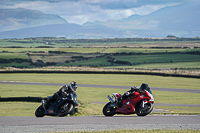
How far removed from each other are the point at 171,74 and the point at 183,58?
191 feet

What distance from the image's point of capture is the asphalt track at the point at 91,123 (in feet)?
66.2

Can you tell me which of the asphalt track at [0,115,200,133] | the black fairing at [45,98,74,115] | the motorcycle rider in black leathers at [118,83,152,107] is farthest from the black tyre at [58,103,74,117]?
the motorcycle rider in black leathers at [118,83,152,107]

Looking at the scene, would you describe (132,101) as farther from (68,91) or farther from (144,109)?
(68,91)

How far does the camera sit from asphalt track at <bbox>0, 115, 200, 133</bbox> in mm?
20188

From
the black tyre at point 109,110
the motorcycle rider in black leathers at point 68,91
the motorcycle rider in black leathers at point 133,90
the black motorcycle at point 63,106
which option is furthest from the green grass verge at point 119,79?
the black motorcycle at point 63,106

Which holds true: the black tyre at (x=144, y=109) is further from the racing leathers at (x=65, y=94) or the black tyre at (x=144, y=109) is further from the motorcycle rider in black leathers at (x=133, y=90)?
the racing leathers at (x=65, y=94)

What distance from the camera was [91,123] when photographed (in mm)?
21625

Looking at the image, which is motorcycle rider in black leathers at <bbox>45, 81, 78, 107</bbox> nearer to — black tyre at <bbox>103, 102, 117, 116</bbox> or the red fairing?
black tyre at <bbox>103, 102, 117, 116</bbox>

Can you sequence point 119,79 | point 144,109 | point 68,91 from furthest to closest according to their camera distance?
1. point 119,79
2. point 68,91
3. point 144,109

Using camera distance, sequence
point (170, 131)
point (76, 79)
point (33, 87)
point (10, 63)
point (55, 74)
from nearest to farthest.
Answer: point (170, 131) → point (33, 87) → point (76, 79) → point (55, 74) → point (10, 63)

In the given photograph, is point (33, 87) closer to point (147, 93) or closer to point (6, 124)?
point (6, 124)

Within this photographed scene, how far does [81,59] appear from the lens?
457ft

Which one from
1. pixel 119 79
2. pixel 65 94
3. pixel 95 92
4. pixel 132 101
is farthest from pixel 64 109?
pixel 119 79

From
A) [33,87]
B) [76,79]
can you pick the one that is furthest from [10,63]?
[33,87]
